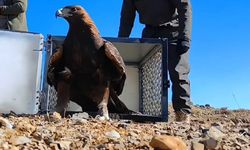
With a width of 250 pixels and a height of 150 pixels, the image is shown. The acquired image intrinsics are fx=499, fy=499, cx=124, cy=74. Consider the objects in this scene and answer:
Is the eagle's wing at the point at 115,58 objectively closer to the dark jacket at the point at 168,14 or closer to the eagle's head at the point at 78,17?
the eagle's head at the point at 78,17

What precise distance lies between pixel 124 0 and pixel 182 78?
1.58 meters

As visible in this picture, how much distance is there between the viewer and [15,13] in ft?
22.8

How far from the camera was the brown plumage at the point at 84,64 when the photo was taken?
16.7 feet

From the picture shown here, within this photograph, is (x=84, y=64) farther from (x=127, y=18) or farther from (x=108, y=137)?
(x=127, y=18)

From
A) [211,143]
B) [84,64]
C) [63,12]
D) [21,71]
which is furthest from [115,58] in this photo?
[211,143]

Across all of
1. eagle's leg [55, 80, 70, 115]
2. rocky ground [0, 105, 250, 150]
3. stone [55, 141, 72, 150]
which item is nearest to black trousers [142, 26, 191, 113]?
eagle's leg [55, 80, 70, 115]

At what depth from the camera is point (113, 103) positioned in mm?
5625

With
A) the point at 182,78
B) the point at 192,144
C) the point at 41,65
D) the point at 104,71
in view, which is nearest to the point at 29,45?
the point at 41,65

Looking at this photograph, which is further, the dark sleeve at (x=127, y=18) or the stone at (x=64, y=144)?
the dark sleeve at (x=127, y=18)

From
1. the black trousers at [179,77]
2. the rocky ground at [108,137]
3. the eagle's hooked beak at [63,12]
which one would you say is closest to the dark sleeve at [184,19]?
the black trousers at [179,77]

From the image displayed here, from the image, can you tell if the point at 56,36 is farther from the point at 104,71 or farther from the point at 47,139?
the point at 47,139

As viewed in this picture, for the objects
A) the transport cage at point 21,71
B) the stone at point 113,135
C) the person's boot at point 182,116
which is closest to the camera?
the stone at point 113,135

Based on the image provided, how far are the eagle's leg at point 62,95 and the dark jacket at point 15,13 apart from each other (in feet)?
6.69

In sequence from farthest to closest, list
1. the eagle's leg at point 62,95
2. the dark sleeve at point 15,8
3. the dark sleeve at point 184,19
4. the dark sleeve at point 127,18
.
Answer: the dark sleeve at point 127,18, the dark sleeve at point 15,8, the dark sleeve at point 184,19, the eagle's leg at point 62,95
